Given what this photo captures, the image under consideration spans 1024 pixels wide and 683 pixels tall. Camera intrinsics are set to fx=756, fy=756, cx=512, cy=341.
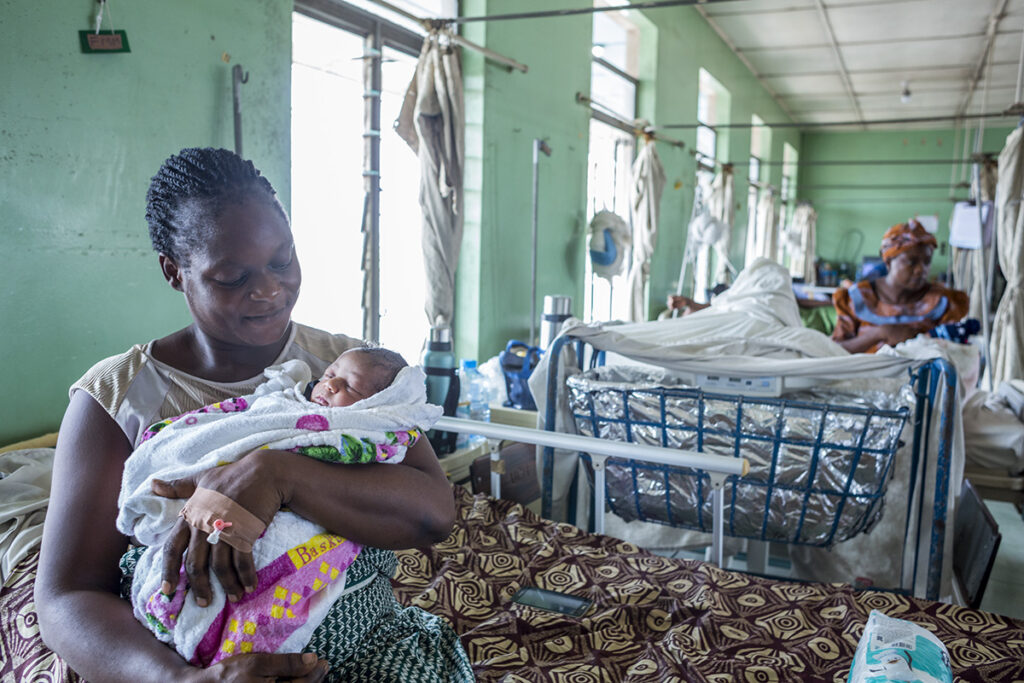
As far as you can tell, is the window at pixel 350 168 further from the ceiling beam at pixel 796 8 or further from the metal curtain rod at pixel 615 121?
the ceiling beam at pixel 796 8

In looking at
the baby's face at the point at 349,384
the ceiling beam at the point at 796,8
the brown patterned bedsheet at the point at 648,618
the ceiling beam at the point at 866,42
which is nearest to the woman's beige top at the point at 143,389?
the baby's face at the point at 349,384

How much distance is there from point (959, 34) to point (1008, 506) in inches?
266

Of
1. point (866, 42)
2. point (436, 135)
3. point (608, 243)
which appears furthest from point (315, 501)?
point (866, 42)

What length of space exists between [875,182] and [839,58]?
5815 millimetres

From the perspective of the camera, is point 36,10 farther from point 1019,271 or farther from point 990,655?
point 1019,271

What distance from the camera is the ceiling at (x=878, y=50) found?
25.4 ft

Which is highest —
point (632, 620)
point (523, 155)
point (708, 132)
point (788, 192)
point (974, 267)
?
point (708, 132)

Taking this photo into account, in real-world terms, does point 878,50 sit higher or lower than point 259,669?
higher

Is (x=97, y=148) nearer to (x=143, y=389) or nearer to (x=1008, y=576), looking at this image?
(x=143, y=389)

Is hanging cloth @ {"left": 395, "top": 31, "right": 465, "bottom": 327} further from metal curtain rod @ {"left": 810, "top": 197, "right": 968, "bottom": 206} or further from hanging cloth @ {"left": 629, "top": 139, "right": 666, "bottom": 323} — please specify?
metal curtain rod @ {"left": 810, "top": 197, "right": 968, "bottom": 206}

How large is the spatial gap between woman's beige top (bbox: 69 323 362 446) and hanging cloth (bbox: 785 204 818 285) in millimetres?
12334

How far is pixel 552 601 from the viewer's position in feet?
5.57

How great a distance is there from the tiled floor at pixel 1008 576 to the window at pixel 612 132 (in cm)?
388

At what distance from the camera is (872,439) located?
6.26 ft
